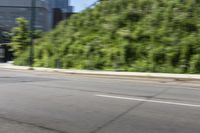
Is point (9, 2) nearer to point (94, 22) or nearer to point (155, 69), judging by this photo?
point (94, 22)

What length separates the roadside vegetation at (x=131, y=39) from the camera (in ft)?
78.1

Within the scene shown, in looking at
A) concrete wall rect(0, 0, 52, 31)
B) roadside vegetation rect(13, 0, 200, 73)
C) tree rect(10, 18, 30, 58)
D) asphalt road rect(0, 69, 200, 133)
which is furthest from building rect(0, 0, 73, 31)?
asphalt road rect(0, 69, 200, 133)

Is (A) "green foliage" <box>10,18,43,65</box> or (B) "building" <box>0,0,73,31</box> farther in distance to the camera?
(B) "building" <box>0,0,73,31</box>

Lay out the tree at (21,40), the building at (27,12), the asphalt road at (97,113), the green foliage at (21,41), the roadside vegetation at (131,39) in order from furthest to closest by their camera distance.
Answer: the building at (27,12) < the tree at (21,40) < the green foliage at (21,41) < the roadside vegetation at (131,39) < the asphalt road at (97,113)

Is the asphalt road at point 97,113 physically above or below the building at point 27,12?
below

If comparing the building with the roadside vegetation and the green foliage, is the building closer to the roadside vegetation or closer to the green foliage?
the green foliage

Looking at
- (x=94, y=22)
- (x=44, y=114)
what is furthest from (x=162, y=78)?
(x=94, y=22)

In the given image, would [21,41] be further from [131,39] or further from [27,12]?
[27,12]

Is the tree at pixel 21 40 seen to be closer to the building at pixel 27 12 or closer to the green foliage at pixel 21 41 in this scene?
the green foliage at pixel 21 41

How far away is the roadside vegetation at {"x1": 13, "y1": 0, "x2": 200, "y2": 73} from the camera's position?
23.8 metres

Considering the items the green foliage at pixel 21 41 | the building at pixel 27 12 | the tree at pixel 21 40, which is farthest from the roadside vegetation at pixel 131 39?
the building at pixel 27 12

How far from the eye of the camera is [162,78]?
19.5m

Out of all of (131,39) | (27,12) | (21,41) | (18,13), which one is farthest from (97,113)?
(18,13)

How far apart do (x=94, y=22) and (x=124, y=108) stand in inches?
943
